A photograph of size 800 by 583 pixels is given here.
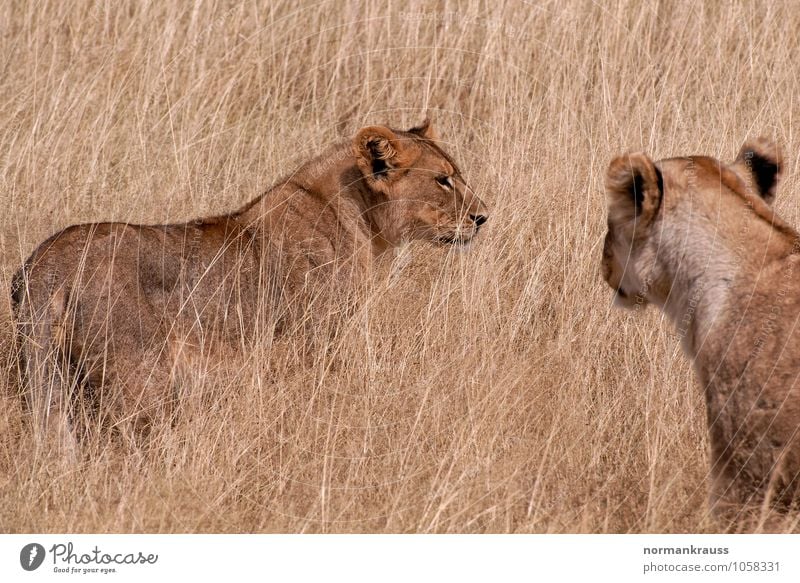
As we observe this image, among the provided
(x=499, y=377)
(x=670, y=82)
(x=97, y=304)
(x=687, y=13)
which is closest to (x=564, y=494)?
(x=499, y=377)

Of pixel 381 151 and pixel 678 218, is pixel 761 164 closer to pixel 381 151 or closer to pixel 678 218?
pixel 678 218

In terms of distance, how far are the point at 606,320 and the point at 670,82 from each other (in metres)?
3.12

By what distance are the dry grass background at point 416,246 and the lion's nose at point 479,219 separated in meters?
0.21

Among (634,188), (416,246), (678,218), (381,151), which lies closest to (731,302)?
(678,218)

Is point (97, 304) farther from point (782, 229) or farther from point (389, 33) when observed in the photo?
point (389, 33)

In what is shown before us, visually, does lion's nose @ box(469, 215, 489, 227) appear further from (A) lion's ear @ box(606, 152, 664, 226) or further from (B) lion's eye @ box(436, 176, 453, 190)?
(A) lion's ear @ box(606, 152, 664, 226)

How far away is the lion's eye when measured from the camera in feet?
22.6

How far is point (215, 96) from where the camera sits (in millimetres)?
9141

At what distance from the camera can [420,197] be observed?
6875 millimetres
